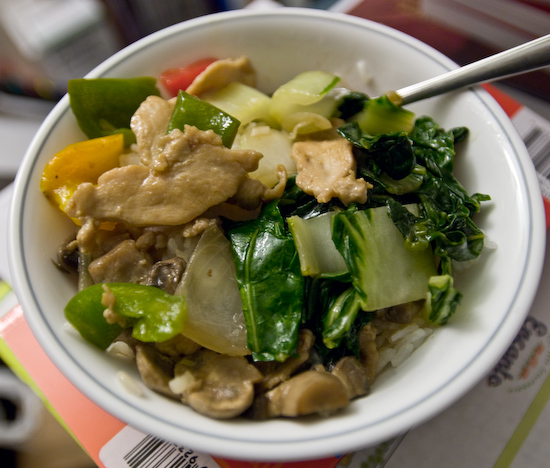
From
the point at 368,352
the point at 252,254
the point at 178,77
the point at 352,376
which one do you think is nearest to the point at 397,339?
the point at 368,352

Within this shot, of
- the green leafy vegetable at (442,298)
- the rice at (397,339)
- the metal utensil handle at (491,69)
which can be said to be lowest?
the rice at (397,339)

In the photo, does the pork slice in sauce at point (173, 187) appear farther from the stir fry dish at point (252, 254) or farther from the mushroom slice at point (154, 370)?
the mushroom slice at point (154, 370)

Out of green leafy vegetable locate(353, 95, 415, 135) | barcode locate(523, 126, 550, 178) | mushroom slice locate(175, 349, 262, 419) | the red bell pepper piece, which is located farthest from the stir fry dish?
barcode locate(523, 126, 550, 178)

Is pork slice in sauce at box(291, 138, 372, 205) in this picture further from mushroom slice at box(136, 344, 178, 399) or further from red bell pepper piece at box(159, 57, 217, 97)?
mushroom slice at box(136, 344, 178, 399)

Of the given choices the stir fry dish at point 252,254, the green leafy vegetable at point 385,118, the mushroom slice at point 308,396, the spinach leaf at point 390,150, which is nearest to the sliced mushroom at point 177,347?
the stir fry dish at point 252,254

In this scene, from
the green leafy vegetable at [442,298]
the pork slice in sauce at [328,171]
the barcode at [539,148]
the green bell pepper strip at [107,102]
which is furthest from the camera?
the barcode at [539,148]
